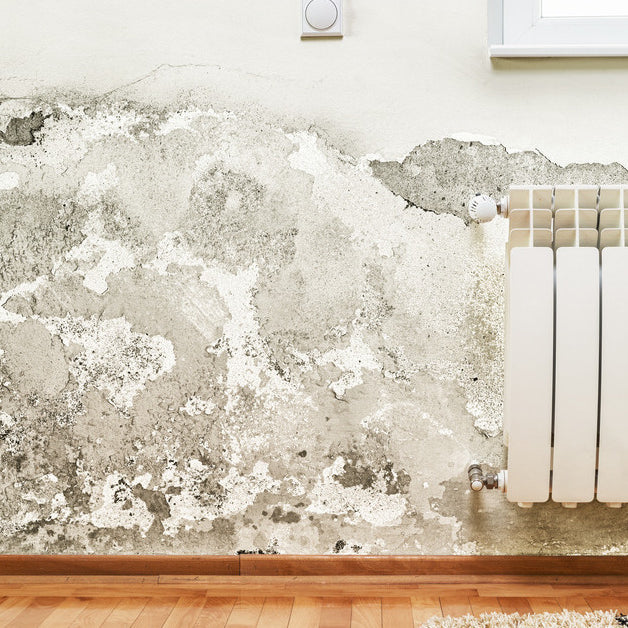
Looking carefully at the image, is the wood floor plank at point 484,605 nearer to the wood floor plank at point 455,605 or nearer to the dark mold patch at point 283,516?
the wood floor plank at point 455,605

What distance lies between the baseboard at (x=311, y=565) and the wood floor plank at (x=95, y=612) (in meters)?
0.08

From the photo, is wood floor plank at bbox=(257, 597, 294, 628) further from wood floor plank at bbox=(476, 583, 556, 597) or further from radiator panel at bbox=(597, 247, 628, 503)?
radiator panel at bbox=(597, 247, 628, 503)

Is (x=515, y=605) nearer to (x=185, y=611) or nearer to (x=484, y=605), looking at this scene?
(x=484, y=605)

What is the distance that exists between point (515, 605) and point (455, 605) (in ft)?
0.40

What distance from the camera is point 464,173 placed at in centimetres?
134

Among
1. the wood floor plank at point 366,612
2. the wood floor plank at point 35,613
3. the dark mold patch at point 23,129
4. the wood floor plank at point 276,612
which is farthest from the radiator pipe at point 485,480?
the dark mold patch at point 23,129

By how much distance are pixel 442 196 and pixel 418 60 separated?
0.31 m

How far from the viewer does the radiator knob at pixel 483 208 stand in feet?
4.05

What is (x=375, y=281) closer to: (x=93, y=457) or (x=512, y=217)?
(x=512, y=217)

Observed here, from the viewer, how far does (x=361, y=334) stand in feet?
4.43

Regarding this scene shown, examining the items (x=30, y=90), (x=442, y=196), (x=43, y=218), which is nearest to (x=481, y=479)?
(x=442, y=196)

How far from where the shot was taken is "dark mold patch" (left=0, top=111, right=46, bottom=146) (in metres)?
1.40

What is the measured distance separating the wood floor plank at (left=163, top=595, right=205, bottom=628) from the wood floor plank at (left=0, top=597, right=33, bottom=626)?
33 cm

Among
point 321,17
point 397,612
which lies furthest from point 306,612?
point 321,17
